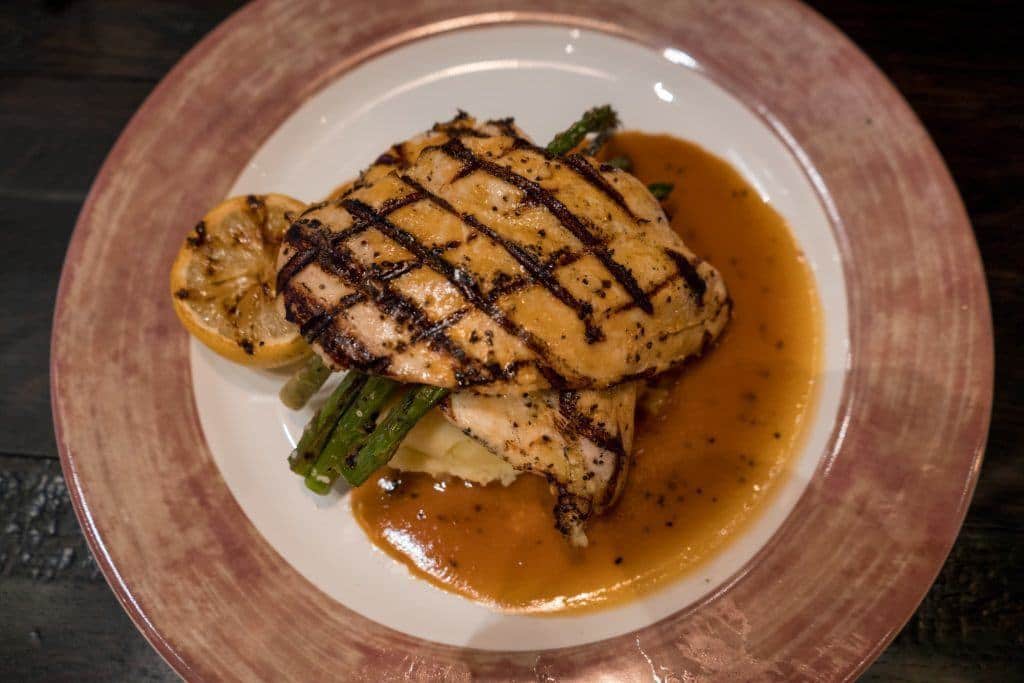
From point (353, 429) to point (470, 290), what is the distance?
96cm

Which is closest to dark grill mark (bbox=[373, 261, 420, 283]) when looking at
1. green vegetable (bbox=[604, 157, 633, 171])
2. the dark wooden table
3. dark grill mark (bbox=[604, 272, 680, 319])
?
dark grill mark (bbox=[604, 272, 680, 319])

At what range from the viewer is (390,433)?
3264mm

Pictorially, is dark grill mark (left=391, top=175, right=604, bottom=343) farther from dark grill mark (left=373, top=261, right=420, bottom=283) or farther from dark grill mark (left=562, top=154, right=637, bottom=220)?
dark grill mark (left=562, top=154, right=637, bottom=220)

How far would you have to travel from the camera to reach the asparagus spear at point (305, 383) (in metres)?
3.59

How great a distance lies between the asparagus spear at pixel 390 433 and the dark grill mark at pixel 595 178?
119 centimetres

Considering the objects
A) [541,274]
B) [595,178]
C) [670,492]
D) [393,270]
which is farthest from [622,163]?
[670,492]

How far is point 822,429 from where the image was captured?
11.4ft

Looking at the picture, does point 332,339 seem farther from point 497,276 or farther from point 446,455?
point 446,455

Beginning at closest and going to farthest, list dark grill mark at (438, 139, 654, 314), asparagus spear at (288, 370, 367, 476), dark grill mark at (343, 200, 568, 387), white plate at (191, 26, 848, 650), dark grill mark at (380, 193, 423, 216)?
dark grill mark at (343, 200, 568, 387), dark grill mark at (438, 139, 654, 314), dark grill mark at (380, 193, 423, 216), white plate at (191, 26, 848, 650), asparagus spear at (288, 370, 367, 476)

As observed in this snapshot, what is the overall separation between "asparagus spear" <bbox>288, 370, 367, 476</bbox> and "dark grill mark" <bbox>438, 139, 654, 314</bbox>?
1165 millimetres

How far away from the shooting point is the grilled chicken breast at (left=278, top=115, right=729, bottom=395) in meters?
2.97

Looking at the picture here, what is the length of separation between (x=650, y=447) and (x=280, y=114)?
2.87 metres

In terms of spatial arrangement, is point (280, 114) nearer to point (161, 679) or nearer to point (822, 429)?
point (161, 679)

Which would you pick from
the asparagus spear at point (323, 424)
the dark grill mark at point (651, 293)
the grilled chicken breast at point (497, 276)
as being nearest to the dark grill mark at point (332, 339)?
the grilled chicken breast at point (497, 276)
